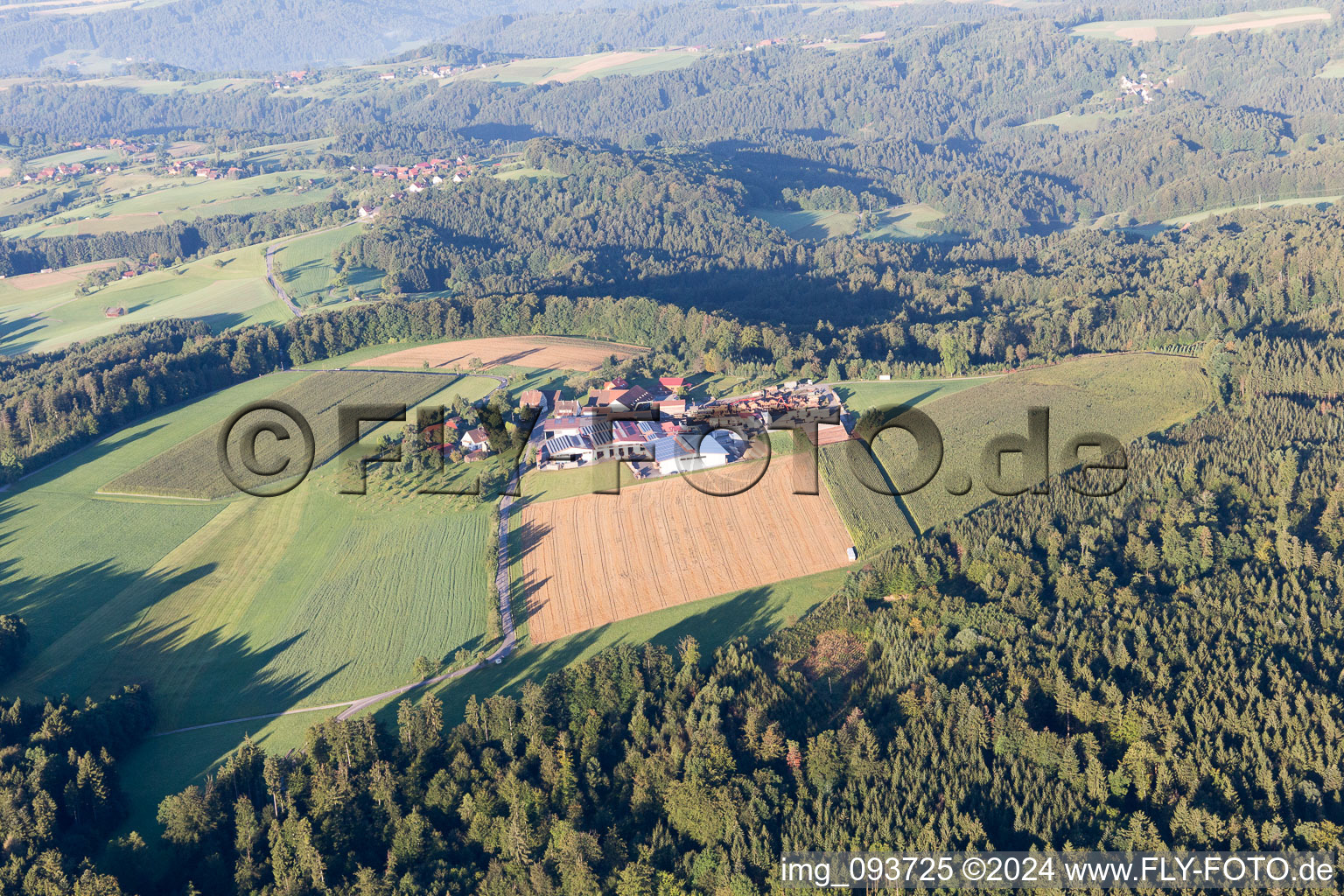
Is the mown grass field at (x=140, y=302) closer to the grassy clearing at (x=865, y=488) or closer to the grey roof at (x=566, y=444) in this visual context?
the grey roof at (x=566, y=444)

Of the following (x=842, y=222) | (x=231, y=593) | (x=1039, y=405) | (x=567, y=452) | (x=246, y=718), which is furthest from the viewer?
(x=842, y=222)

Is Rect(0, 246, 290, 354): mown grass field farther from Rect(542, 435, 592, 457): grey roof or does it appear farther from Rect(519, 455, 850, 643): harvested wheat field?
Rect(519, 455, 850, 643): harvested wheat field

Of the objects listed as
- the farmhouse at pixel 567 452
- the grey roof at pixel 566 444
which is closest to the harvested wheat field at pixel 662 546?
the farmhouse at pixel 567 452

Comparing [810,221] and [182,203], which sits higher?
[182,203]

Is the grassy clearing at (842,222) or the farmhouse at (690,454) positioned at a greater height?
the grassy clearing at (842,222)

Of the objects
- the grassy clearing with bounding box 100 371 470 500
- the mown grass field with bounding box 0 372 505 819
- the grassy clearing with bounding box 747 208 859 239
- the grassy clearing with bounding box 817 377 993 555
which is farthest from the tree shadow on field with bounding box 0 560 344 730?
the grassy clearing with bounding box 747 208 859 239

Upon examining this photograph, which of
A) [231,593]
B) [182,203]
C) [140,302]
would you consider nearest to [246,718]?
[231,593]

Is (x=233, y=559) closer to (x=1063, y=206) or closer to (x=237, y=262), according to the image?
(x=237, y=262)

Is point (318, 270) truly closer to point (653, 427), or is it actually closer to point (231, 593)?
point (653, 427)
